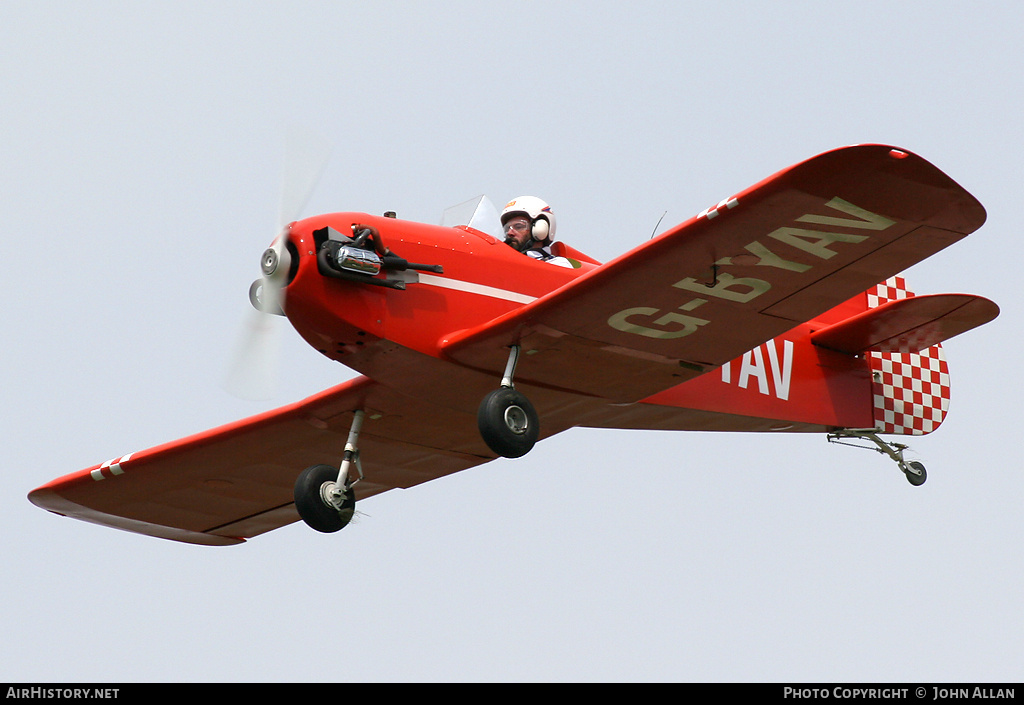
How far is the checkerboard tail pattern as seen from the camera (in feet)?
44.5

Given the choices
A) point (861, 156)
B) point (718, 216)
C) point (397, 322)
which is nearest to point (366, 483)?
point (397, 322)

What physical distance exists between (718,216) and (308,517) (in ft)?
12.9

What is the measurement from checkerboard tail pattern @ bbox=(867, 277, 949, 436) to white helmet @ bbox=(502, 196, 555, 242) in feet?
12.4

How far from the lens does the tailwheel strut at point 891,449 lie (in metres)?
13.3

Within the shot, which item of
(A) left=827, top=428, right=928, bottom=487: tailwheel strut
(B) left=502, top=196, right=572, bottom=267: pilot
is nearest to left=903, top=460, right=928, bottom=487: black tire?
(A) left=827, top=428, right=928, bottom=487: tailwheel strut

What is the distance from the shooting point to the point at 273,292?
10.3 meters

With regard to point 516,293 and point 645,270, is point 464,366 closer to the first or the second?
point 516,293

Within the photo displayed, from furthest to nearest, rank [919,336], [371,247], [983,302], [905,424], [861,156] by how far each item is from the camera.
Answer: [905,424] < [919,336] < [983,302] < [371,247] < [861,156]

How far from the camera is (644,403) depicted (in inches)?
469

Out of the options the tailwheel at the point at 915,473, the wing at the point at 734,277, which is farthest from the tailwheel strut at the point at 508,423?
the tailwheel at the point at 915,473

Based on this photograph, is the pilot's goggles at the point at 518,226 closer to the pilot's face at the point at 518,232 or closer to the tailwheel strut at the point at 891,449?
the pilot's face at the point at 518,232

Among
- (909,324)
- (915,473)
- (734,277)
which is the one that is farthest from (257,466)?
(915,473)

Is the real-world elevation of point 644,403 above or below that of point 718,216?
below

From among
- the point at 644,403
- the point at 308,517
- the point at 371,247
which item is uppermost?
the point at 371,247
